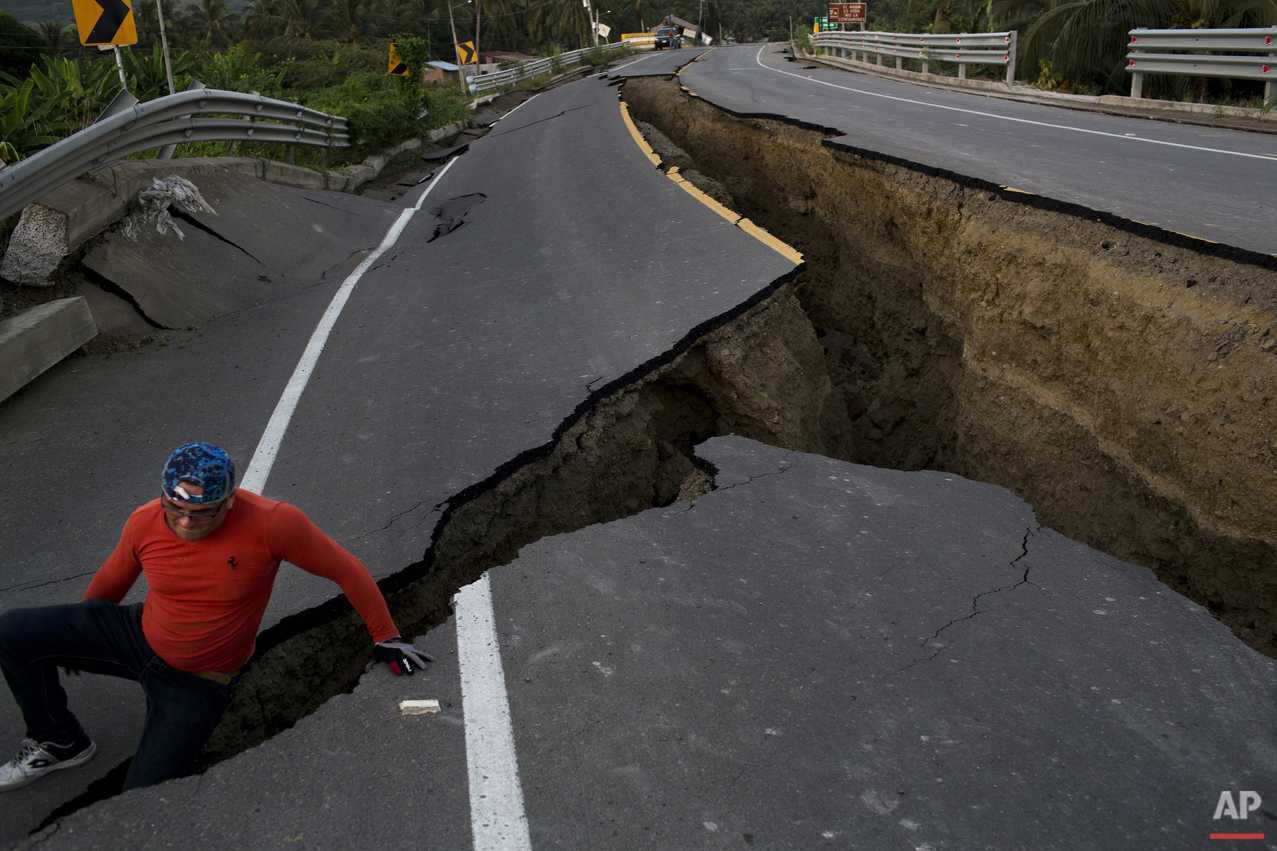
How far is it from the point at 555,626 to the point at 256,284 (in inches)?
245

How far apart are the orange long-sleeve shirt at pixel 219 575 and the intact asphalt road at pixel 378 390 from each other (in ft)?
1.16

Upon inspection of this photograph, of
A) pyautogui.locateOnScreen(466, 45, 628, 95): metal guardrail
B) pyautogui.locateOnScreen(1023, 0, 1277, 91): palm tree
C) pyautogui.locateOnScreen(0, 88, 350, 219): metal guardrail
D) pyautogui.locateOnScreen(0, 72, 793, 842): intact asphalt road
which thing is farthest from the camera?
pyautogui.locateOnScreen(466, 45, 628, 95): metal guardrail

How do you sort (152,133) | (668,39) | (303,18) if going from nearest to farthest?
1. (152,133)
2. (668,39)
3. (303,18)

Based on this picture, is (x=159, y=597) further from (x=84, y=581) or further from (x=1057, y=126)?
(x=1057, y=126)

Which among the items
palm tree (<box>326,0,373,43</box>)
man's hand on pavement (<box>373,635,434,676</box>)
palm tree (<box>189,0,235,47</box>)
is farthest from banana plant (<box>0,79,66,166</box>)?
palm tree (<box>189,0,235,47</box>)

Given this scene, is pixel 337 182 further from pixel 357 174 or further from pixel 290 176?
pixel 290 176

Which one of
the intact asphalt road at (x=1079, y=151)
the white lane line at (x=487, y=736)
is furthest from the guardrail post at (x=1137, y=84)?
the white lane line at (x=487, y=736)

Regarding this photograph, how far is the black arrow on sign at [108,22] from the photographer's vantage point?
8445 mm

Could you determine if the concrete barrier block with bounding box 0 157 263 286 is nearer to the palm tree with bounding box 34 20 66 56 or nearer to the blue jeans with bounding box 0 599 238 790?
the blue jeans with bounding box 0 599 238 790

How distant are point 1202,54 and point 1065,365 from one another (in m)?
10.4

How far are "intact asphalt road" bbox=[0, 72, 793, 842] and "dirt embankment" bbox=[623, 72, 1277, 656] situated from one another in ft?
4.98

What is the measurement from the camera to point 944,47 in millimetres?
20125

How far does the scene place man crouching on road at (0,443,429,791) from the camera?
9.49 feet

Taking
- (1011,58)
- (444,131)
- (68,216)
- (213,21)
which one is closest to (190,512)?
(68,216)
